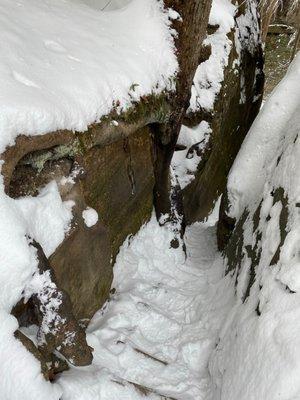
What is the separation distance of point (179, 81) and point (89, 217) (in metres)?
2.05

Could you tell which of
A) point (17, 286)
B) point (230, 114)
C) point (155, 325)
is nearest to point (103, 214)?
point (155, 325)

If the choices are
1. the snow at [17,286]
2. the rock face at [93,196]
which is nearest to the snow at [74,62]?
the rock face at [93,196]

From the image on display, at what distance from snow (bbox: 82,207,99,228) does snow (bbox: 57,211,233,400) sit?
0.94 metres

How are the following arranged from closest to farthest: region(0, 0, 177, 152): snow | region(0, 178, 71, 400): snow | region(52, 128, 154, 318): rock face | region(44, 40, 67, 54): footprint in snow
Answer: region(0, 178, 71, 400): snow → region(0, 0, 177, 152): snow → region(52, 128, 154, 318): rock face → region(44, 40, 67, 54): footprint in snow

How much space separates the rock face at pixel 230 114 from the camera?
6191 mm

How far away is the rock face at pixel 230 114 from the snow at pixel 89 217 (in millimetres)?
2884

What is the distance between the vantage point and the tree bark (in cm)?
428

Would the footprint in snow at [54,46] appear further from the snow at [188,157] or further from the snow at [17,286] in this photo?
the snow at [188,157]

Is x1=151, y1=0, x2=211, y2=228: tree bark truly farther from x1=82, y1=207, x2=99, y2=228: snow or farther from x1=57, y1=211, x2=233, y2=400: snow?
x1=82, y1=207, x2=99, y2=228: snow

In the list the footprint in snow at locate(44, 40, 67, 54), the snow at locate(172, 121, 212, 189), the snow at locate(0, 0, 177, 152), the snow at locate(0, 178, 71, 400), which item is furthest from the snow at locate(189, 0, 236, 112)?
the snow at locate(0, 178, 71, 400)

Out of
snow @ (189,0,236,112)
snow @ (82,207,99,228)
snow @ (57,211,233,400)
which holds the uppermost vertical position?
snow @ (189,0,236,112)

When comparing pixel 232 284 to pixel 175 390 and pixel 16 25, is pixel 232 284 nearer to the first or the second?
pixel 175 390

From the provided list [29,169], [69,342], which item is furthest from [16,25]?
[69,342]

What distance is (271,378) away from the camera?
2.39m
